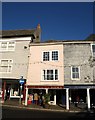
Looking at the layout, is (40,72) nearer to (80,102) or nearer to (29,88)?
(29,88)

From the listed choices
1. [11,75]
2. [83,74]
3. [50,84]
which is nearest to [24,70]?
[11,75]

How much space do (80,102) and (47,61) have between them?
20.0ft

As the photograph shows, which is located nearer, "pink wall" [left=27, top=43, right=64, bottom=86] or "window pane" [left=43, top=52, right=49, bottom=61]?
"pink wall" [left=27, top=43, right=64, bottom=86]

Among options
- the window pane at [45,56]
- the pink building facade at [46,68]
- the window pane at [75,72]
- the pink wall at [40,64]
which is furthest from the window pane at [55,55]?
the window pane at [75,72]

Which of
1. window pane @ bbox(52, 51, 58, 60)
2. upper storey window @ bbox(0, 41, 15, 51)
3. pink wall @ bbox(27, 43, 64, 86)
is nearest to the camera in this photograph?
pink wall @ bbox(27, 43, 64, 86)

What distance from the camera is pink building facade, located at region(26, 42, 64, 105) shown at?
23.0 metres

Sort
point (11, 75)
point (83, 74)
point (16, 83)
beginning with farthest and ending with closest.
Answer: point (16, 83) → point (11, 75) → point (83, 74)

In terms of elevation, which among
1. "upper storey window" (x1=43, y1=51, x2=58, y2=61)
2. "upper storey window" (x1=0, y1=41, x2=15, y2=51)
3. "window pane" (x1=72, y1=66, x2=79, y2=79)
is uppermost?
"upper storey window" (x1=0, y1=41, x2=15, y2=51)

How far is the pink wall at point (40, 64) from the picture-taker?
23141 millimetres

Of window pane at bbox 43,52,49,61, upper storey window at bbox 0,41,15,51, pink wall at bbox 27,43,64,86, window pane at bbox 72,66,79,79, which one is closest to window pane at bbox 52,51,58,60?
pink wall at bbox 27,43,64,86

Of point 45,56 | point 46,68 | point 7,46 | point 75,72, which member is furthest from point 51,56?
point 7,46

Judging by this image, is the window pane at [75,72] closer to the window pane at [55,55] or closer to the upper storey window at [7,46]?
the window pane at [55,55]

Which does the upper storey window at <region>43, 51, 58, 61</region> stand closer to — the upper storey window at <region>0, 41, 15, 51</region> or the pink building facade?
the pink building facade

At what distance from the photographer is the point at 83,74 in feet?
74.4
